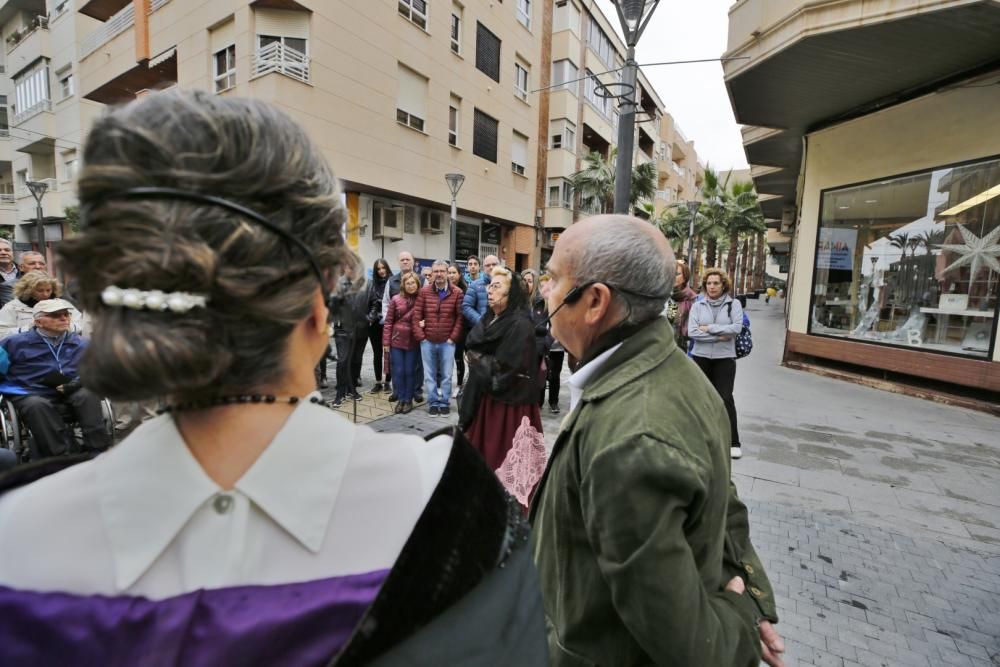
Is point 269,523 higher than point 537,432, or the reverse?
point 269,523

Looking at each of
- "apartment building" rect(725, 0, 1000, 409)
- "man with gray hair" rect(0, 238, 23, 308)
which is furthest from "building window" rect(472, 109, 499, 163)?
"man with gray hair" rect(0, 238, 23, 308)

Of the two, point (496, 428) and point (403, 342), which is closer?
point (496, 428)

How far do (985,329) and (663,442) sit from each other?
925 cm

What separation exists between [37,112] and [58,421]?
27.6 m

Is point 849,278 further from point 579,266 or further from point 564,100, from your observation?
point 564,100

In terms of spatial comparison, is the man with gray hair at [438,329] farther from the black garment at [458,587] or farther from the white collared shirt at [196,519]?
the white collared shirt at [196,519]

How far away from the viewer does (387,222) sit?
16.2 m

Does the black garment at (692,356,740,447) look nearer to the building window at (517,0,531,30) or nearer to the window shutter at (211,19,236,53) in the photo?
the window shutter at (211,19,236,53)

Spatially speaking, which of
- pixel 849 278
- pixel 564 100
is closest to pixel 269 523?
pixel 849 278

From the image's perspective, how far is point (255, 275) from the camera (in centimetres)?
66

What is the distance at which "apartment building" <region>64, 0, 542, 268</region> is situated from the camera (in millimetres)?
12992

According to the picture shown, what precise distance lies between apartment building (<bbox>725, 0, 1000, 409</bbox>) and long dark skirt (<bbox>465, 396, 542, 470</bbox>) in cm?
647

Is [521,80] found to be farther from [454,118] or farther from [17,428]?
[17,428]

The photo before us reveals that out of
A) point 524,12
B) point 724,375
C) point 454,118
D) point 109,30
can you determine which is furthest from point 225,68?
point 724,375
